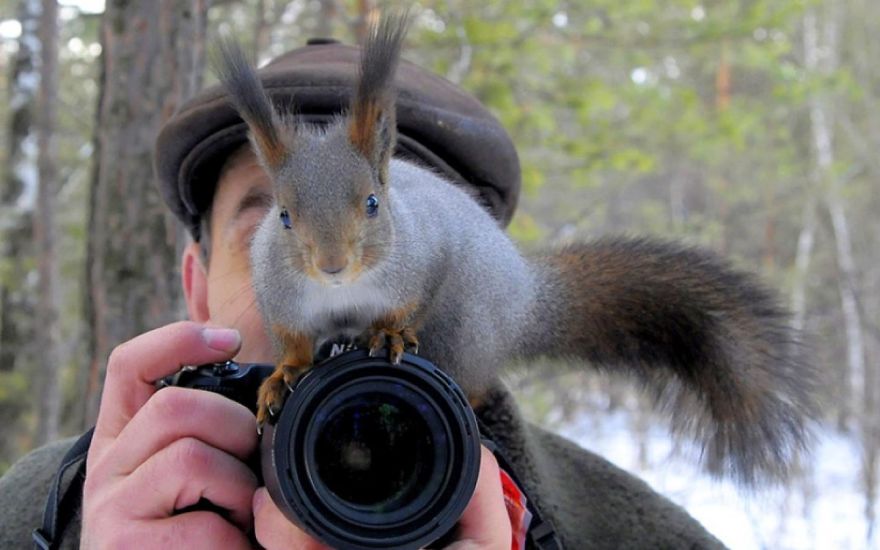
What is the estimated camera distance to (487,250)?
183 centimetres

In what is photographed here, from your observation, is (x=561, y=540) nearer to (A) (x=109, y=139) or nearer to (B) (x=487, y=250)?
(B) (x=487, y=250)

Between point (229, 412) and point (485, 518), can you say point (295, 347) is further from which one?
point (485, 518)

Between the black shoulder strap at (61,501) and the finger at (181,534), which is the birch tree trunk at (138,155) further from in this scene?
the finger at (181,534)

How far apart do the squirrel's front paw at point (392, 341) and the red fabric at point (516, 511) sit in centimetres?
41

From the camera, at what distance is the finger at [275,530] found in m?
1.25

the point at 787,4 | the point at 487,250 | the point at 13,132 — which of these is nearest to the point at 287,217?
the point at 487,250

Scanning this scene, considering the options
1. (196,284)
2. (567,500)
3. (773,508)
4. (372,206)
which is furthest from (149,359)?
(773,508)

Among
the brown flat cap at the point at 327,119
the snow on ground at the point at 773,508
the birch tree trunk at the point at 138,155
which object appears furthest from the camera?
the snow on ground at the point at 773,508

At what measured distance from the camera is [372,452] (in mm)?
1311

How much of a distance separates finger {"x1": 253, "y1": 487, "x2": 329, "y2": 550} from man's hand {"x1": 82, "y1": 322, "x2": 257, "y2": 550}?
0.32ft

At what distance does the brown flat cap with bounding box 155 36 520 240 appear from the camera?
1938 mm

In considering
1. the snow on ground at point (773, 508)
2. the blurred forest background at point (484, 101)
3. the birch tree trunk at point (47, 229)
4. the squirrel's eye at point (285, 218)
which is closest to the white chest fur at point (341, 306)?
the squirrel's eye at point (285, 218)

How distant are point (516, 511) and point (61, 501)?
860mm

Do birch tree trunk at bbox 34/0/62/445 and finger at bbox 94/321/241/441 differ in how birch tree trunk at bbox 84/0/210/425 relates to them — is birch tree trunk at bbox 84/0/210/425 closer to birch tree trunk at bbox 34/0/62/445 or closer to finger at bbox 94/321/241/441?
finger at bbox 94/321/241/441
